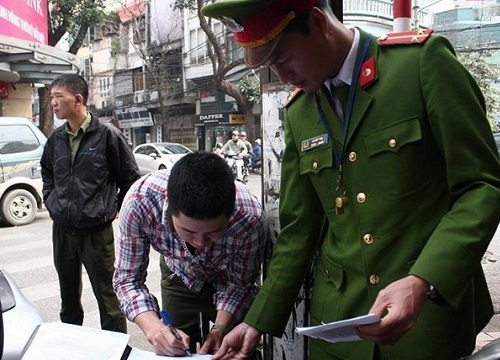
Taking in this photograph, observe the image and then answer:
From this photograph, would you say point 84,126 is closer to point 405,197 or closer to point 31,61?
point 405,197

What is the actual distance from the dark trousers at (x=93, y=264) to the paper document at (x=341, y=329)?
2.47 metres

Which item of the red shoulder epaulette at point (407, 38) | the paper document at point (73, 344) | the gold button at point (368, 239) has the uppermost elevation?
the red shoulder epaulette at point (407, 38)

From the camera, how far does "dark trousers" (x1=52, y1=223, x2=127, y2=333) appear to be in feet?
11.0

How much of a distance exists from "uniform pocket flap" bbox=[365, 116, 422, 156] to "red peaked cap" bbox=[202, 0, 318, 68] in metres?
0.31

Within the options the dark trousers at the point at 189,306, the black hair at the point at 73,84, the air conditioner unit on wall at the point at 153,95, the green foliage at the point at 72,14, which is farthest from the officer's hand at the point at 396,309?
the air conditioner unit on wall at the point at 153,95

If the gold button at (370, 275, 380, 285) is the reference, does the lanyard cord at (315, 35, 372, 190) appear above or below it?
above

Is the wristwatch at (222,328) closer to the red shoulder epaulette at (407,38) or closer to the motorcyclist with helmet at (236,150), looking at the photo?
the red shoulder epaulette at (407,38)

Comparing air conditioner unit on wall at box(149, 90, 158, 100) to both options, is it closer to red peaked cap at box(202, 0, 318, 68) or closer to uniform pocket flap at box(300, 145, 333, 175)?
uniform pocket flap at box(300, 145, 333, 175)

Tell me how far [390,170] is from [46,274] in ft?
16.5

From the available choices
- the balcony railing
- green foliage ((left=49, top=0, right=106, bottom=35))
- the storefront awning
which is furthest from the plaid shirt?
green foliage ((left=49, top=0, right=106, bottom=35))

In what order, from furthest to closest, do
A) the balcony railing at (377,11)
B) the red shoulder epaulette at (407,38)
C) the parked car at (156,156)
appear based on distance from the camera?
the parked car at (156,156)
the balcony railing at (377,11)
the red shoulder epaulette at (407,38)

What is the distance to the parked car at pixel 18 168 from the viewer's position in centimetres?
791

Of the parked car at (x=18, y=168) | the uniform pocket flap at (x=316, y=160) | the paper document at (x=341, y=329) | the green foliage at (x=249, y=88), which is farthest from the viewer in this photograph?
the green foliage at (x=249, y=88)

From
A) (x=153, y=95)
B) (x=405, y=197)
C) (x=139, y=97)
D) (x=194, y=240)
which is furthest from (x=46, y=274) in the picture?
(x=139, y=97)
